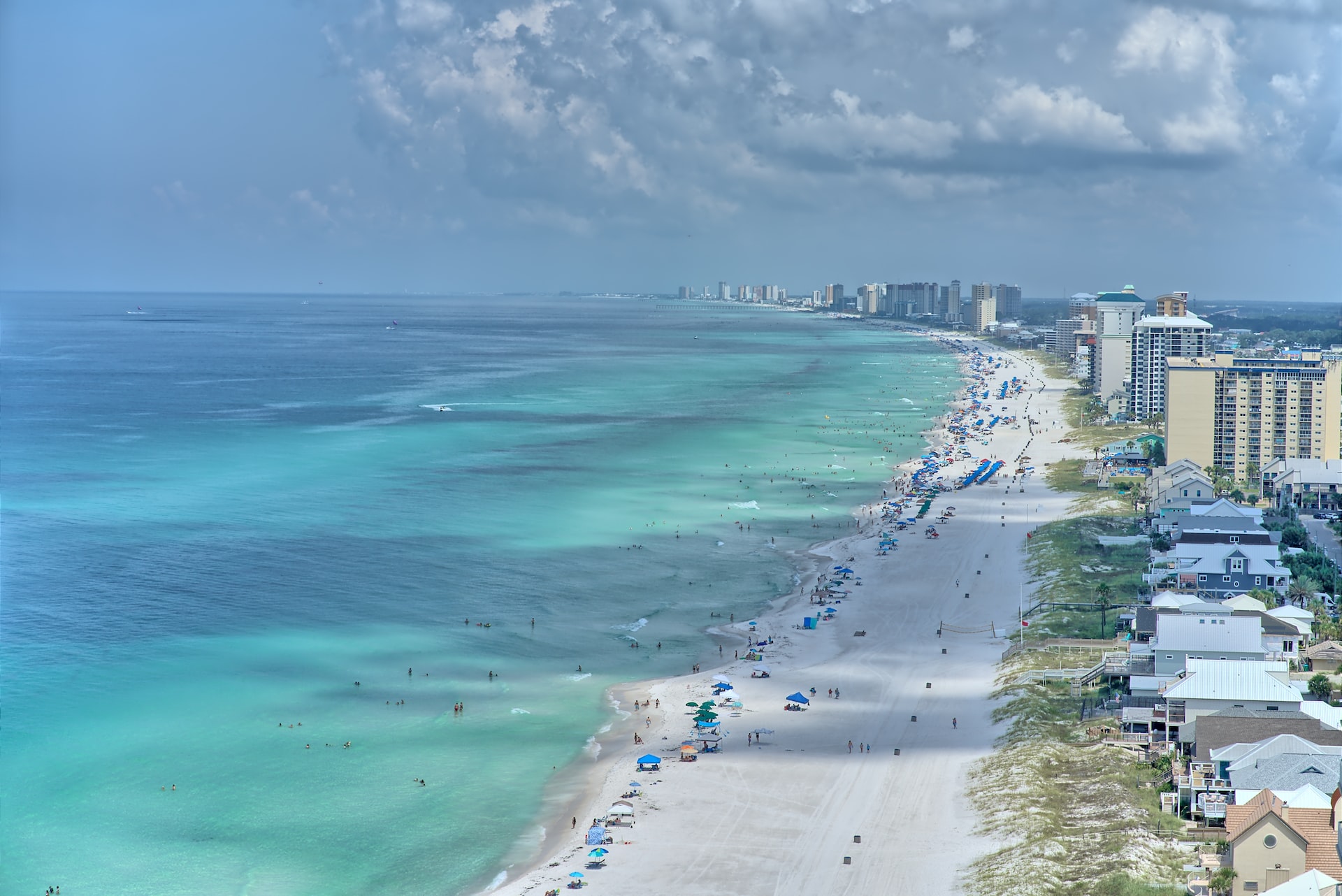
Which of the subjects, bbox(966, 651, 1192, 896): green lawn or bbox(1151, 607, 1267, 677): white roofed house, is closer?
bbox(966, 651, 1192, 896): green lawn

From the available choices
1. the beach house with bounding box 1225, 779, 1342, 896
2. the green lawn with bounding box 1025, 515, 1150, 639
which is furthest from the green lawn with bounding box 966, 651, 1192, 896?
the green lawn with bounding box 1025, 515, 1150, 639

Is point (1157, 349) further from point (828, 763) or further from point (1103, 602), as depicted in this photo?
point (828, 763)

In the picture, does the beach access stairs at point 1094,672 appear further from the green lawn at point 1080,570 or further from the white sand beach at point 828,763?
the green lawn at point 1080,570

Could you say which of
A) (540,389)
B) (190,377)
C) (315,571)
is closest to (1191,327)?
(540,389)

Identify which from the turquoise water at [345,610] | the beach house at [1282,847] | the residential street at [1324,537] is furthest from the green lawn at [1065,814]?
the residential street at [1324,537]

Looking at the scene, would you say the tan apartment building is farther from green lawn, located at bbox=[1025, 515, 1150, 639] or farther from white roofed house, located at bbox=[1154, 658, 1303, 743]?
white roofed house, located at bbox=[1154, 658, 1303, 743]

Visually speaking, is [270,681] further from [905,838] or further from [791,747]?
[905,838]
